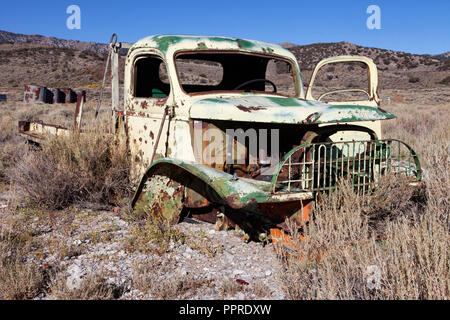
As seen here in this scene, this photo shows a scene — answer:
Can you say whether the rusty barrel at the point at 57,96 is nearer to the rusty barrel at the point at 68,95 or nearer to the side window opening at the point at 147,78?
the rusty barrel at the point at 68,95

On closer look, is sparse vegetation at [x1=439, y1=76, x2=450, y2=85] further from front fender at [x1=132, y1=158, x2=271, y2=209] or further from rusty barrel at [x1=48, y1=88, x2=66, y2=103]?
front fender at [x1=132, y1=158, x2=271, y2=209]

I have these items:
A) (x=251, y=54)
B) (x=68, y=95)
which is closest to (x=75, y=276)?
(x=251, y=54)

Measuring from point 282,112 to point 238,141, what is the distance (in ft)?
2.64

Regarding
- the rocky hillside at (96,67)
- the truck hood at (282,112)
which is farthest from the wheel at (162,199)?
the rocky hillside at (96,67)

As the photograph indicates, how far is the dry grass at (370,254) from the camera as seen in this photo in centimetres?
235

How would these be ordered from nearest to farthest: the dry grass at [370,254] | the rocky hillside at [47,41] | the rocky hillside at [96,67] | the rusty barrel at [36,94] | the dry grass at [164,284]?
the dry grass at [370,254]
the dry grass at [164,284]
the rusty barrel at [36,94]
the rocky hillside at [96,67]
the rocky hillside at [47,41]

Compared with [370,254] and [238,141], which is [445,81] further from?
[370,254]

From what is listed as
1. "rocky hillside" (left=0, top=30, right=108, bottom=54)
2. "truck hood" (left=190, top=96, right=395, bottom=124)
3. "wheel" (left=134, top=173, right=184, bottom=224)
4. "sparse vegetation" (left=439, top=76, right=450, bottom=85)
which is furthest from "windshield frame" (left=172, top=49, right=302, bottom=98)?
"rocky hillside" (left=0, top=30, right=108, bottom=54)

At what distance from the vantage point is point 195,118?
3.71 metres

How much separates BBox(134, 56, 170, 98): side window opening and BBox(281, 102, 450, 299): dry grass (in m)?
2.84

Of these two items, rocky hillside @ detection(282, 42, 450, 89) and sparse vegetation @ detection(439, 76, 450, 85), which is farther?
rocky hillside @ detection(282, 42, 450, 89)

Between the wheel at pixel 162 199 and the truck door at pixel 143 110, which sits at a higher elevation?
the truck door at pixel 143 110

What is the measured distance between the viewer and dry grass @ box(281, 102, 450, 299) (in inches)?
92.4
